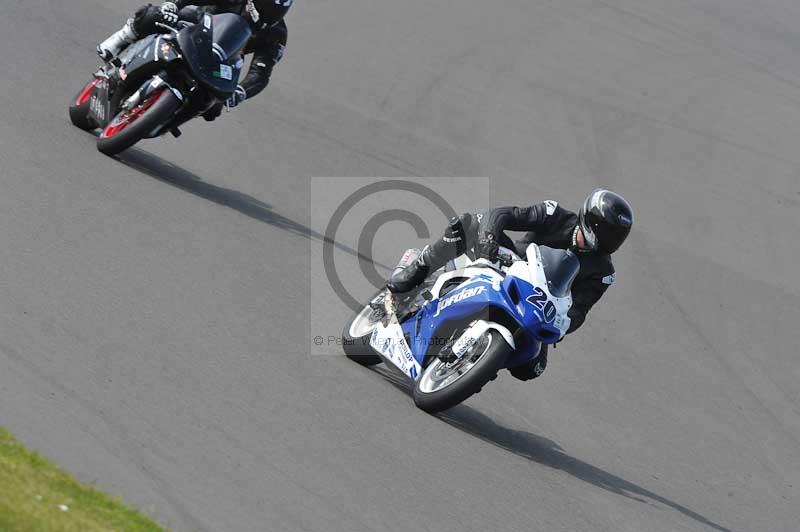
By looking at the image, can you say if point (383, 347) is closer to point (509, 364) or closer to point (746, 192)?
point (509, 364)

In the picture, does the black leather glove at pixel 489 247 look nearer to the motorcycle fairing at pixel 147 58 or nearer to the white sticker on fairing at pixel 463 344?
the white sticker on fairing at pixel 463 344

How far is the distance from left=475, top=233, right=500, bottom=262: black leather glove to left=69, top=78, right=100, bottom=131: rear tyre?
14.9 ft

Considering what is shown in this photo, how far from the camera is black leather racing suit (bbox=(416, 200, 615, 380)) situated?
27.9ft

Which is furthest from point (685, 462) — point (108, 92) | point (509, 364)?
point (108, 92)

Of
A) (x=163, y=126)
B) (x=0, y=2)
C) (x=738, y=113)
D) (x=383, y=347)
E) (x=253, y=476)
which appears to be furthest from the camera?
(x=738, y=113)

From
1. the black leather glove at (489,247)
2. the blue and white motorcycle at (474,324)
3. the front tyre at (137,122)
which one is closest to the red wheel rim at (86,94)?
the front tyre at (137,122)

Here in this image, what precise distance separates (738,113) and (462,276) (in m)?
11.5

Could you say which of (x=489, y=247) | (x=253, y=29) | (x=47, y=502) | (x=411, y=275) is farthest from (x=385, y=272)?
(x=47, y=502)

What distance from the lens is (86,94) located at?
37.9 feet

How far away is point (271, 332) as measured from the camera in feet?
28.3

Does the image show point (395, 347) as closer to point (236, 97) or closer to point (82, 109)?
point (236, 97)

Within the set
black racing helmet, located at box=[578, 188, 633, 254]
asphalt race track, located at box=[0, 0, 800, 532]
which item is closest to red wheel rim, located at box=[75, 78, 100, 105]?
asphalt race track, located at box=[0, 0, 800, 532]

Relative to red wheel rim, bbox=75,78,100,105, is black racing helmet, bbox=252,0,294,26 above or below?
above

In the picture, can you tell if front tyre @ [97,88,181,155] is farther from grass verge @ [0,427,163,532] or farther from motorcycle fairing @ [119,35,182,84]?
grass verge @ [0,427,163,532]
